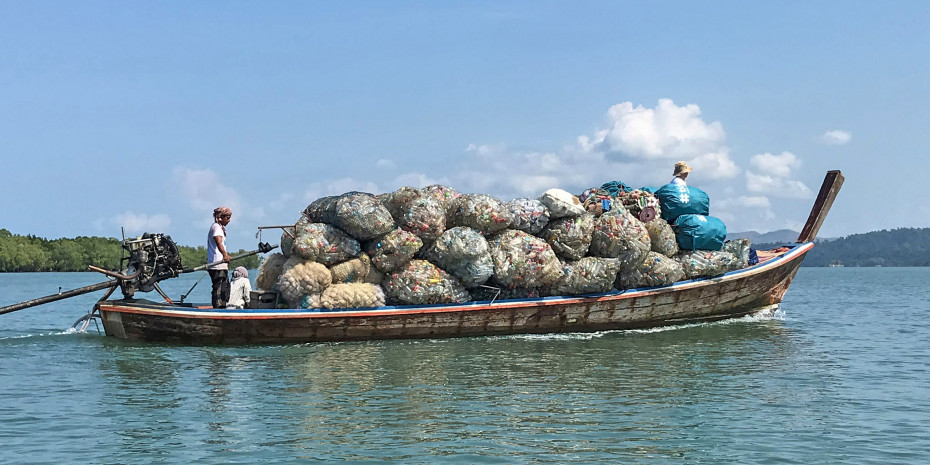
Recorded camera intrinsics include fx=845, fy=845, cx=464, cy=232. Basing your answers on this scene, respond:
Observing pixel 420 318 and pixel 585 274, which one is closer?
pixel 420 318

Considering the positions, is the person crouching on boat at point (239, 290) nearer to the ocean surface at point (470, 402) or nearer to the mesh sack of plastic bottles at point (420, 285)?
the ocean surface at point (470, 402)

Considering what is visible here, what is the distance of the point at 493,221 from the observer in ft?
44.8

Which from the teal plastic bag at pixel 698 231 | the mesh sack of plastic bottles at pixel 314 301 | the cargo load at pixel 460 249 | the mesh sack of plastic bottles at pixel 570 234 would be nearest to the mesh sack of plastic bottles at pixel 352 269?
the cargo load at pixel 460 249

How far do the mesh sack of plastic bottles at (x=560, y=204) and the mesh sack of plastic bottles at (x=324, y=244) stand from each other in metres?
3.25

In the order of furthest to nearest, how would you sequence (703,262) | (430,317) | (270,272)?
1. (703,262)
2. (270,272)
3. (430,317)

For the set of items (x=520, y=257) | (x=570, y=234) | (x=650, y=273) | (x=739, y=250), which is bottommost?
(x=650, y=273)

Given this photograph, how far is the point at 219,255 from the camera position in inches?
540

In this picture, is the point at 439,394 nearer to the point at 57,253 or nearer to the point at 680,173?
the point at 680,173

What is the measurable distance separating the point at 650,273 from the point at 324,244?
5.80 metres

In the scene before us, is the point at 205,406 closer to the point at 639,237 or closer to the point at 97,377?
the point at 97,377

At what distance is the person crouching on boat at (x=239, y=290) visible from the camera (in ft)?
45.4

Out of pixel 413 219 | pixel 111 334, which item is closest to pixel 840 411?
pixel 413 219

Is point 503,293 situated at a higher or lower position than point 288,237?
lower

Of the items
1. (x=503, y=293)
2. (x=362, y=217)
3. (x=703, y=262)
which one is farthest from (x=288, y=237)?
(x=703, y=262)
